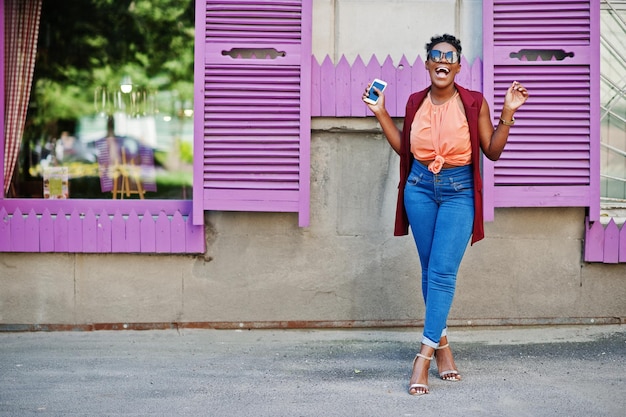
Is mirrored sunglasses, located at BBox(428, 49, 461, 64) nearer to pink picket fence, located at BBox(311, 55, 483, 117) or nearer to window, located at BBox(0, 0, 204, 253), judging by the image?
pink picket fence, located at BBox(311, 55, 483, 117)

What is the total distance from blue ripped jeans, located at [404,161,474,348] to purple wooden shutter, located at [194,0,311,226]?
1.21m

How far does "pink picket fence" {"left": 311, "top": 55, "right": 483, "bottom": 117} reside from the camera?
5.74 meters

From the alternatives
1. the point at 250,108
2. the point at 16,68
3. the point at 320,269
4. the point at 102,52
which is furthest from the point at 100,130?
the point at 320,269

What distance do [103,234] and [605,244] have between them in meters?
3.29

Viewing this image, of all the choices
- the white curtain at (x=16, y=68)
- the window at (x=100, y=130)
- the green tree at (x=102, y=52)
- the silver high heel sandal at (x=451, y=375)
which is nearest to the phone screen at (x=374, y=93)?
the silver high heel sandal at (x=451, y=375)

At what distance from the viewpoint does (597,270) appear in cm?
592

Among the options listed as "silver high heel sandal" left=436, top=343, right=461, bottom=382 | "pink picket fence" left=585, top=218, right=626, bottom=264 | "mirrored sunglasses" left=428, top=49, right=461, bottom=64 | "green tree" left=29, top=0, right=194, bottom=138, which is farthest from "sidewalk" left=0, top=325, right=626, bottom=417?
"green tree" left=29, top=0, right=194, bottom=138

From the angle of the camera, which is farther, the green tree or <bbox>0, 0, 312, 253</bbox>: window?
the green tree

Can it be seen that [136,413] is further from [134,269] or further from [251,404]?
[134,269]

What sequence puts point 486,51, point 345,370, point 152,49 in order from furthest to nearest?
point 152,49 < point 486,51 < point 345,370

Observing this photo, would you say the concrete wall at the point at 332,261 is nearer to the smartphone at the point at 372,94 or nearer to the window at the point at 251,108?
the window at the point at 251,108

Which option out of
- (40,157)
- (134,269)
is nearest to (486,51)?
(134,269)

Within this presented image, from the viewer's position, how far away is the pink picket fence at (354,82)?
5.74 metres

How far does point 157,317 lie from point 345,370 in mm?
1529
